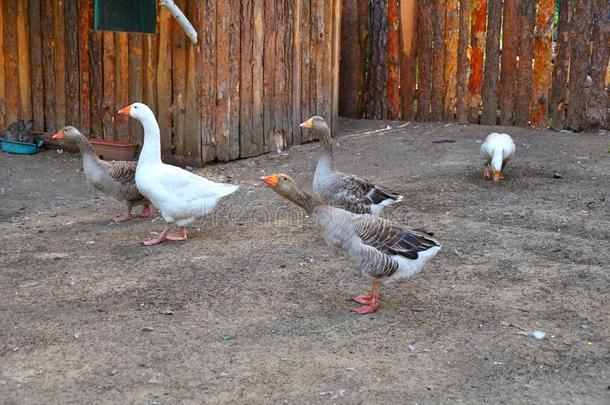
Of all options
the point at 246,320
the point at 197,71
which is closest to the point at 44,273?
the point at 246,320

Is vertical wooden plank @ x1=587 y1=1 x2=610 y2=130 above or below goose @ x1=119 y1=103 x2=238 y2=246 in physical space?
above

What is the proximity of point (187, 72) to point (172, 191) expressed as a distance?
2.97 metres

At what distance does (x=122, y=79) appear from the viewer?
10.1m

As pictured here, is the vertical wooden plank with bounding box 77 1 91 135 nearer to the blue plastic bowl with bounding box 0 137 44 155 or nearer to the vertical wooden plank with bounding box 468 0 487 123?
the blue plastic bowl with bounding box 0 137 44 155

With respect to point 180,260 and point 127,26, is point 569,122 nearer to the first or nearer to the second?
point 127,26

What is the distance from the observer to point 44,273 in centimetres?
632

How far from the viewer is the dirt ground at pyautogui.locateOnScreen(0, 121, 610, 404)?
4.50 m

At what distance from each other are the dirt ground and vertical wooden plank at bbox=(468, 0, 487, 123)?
9.16 ft

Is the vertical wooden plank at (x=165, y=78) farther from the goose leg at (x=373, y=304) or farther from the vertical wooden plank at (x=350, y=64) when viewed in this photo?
the goose leg at (x=373, y=304)

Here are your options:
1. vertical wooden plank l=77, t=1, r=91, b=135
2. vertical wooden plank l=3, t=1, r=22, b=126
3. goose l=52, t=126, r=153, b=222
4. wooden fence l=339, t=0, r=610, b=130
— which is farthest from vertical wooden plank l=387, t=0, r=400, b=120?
goose l=52, t=126, r=153, b=222

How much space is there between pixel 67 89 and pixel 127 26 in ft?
4.94

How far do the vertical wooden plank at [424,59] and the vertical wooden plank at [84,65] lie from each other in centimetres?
470

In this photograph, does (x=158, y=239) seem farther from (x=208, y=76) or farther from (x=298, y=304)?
(x=208, y=76)

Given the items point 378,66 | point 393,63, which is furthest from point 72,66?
point 393,63
